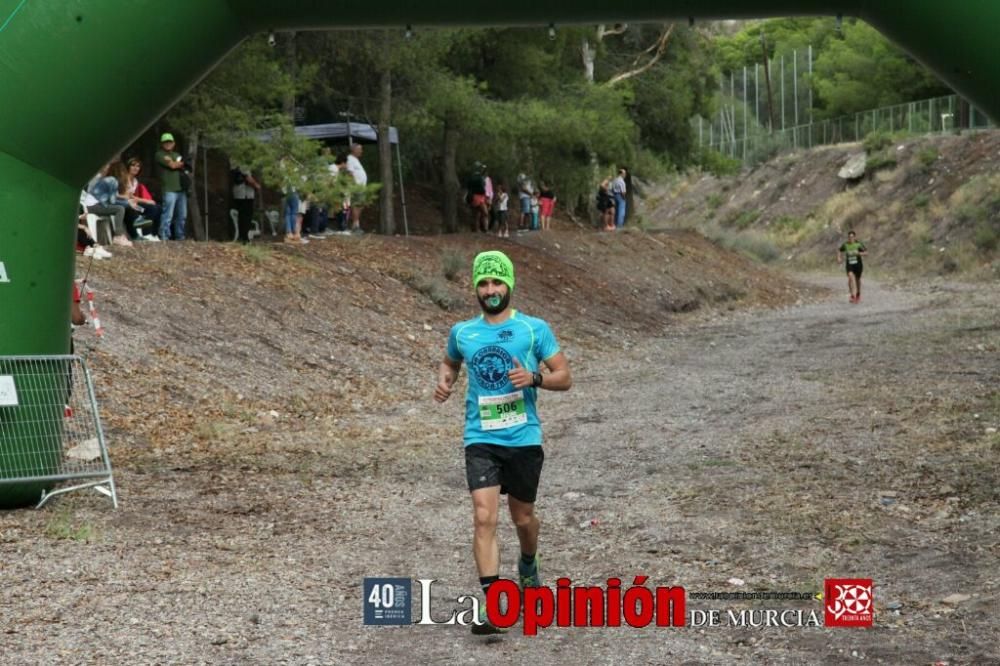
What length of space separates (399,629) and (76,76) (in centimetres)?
484

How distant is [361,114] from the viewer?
28.2 metres

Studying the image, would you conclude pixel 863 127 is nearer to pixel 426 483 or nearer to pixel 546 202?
pixel 546 202

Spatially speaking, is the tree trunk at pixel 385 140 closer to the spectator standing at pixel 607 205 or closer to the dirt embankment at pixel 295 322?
the dirt embankment at pixel 295 322

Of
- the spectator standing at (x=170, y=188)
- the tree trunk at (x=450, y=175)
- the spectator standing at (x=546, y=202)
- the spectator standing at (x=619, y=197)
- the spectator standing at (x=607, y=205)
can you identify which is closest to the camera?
the spectator standing at (x=170, y=188)

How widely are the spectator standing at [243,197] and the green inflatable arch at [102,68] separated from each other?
11.5m

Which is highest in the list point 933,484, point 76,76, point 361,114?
point 361,114

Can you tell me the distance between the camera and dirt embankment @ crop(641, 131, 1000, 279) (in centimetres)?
4781

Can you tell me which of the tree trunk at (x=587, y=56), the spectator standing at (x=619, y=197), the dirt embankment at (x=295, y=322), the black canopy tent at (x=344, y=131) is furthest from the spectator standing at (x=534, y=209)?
the black canopy tent at (x=344, y=131)

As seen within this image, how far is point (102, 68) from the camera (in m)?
9.95

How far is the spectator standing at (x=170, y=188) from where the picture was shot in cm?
1950

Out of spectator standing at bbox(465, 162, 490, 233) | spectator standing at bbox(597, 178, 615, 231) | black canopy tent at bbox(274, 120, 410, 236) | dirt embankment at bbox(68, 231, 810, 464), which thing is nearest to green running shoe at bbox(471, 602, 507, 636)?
dirt embankment at bbox(68, 231, 810, 464)

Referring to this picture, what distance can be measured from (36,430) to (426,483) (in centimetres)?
269

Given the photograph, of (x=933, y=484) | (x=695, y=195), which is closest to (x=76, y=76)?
(x=933, y=484)

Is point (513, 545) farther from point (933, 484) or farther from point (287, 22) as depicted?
point (287, 22)
